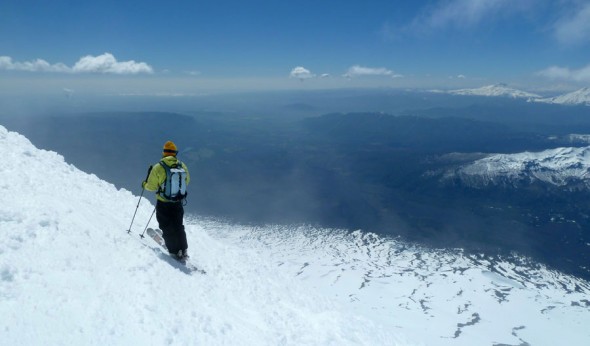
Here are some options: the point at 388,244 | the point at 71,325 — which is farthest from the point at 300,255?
the point at 71,325

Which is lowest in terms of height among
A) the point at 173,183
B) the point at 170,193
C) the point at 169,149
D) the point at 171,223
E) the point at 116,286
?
the point at 116,286

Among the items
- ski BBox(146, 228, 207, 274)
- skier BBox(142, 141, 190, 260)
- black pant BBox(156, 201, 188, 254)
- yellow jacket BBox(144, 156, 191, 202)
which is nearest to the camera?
yellow jacket BBox(144, 156, 191, 202)

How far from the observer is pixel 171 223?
1639 cm

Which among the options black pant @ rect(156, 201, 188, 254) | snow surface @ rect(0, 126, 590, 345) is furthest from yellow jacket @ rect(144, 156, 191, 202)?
snow surface @ rect(0, 126, 590, 345)

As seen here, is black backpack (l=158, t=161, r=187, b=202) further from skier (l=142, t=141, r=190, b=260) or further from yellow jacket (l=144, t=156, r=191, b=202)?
yellow jacket (l=144, t=156, r=191, b=202)

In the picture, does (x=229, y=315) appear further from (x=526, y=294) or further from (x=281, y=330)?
(x=526, y=294)

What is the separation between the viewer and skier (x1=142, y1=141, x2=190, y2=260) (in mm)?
15438

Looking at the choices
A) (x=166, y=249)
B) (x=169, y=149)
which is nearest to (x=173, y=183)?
(x=169, y=149)

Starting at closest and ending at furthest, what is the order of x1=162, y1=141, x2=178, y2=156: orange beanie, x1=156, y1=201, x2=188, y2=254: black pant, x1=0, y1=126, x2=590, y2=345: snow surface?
1. x1=0, y1=126, x2=590, y2=345: snow surface
2. x1=162, y1=141, x2=178, y2=156: orange beanie
3. x1=156, y1=201, x2=188, y2=254: black pant

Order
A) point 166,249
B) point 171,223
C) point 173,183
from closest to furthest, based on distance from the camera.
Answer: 1. point 173,183
2. point 171,223
3. point 166,249

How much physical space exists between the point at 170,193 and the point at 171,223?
1647mm

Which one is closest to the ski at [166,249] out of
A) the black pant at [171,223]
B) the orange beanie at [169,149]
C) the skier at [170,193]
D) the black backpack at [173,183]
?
the skier at [170,193]

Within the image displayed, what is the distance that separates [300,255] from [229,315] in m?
155

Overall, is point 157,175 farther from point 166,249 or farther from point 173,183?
point 166,249
